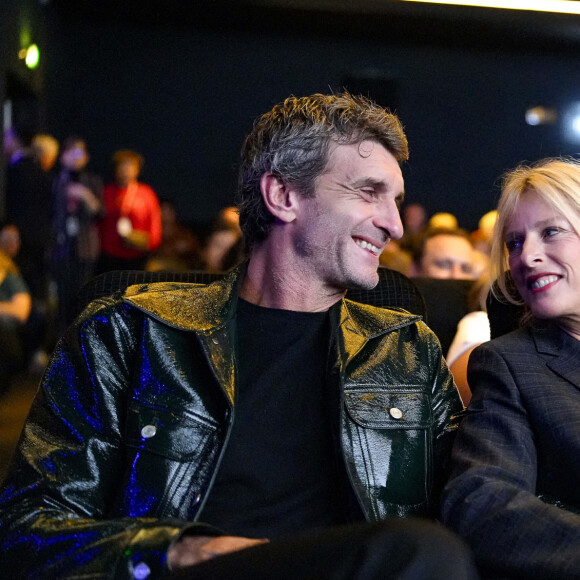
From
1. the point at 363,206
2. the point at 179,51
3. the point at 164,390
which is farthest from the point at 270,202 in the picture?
the point at 179,51

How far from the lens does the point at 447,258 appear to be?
3527mm

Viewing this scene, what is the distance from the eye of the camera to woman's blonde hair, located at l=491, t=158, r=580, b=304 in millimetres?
1624

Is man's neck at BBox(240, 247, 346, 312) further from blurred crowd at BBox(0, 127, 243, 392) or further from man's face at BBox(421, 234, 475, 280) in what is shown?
blurred crowd at BBox(0, 127, 243, 392)

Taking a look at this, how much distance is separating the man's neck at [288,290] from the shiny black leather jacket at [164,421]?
64mm

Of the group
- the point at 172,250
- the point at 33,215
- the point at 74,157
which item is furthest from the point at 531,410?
the point at 172,250

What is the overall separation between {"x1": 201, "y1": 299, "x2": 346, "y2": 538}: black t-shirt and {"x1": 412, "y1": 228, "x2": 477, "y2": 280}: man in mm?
1944

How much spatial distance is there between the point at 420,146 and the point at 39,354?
527 cm

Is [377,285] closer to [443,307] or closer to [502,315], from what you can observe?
[502,315]

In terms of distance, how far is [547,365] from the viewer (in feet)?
5.16

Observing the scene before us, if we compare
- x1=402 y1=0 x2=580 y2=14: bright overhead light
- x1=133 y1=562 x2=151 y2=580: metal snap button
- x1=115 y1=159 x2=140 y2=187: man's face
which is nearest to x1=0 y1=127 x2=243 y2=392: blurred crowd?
x1=115 y1=159 x2=140 y2=187: man's face

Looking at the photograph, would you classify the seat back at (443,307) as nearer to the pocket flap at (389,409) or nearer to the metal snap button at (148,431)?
the pocket flap at (389,409)

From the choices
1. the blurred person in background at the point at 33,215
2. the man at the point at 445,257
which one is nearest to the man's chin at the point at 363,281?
the man at the point at 445,257

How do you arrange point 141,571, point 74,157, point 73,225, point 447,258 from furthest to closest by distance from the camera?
point 73,225
point 74,157
point 447,258
point 141,571

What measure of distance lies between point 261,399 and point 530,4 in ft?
24.8
